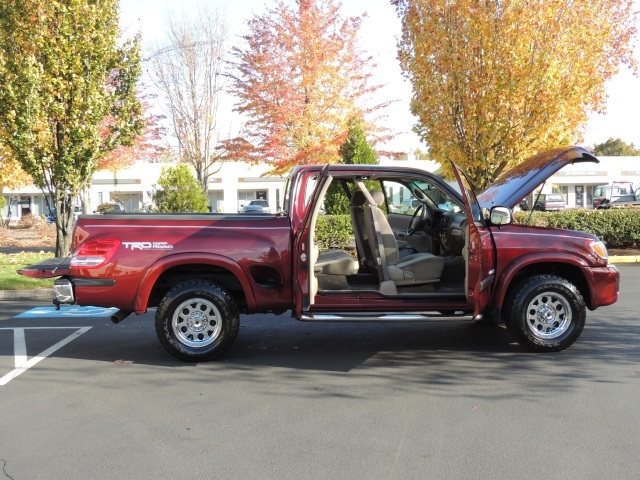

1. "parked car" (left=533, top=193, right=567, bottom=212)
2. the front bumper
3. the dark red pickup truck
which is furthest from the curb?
"parked car" (left=533, top=193, right=567, bottom=212)

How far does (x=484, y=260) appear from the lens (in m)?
6.48

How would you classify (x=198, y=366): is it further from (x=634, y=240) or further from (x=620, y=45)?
(x=620, y=45)

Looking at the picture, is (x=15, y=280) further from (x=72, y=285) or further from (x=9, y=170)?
(x=9, y=170)

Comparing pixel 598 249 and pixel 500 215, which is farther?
pixel 598 249

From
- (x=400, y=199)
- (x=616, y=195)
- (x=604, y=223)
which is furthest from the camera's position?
(x=616, y=195)

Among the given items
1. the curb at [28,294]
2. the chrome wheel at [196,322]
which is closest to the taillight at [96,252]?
the chrome wheel at [196,322]

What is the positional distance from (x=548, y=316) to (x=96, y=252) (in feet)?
15.1

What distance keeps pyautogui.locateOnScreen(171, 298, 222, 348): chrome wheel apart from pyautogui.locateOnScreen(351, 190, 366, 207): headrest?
2.05m

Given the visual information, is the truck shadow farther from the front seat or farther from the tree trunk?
the tree trunk

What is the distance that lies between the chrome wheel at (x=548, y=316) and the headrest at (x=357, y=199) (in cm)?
212

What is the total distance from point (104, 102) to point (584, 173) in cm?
5078

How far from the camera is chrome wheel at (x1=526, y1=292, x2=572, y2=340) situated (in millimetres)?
6594

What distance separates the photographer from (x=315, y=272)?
22.7 ft

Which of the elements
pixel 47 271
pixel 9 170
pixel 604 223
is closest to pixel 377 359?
pixel 47 271
